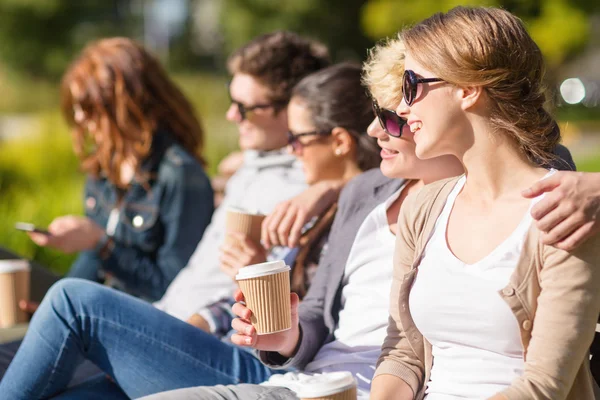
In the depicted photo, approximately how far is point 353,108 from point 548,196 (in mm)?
1541

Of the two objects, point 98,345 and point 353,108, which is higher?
point 353,108

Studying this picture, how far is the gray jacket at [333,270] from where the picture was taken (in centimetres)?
277

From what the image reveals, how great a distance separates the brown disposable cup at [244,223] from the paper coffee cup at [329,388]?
1.22 meters

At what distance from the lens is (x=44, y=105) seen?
22328 mm

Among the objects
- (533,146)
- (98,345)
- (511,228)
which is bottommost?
(98,345)

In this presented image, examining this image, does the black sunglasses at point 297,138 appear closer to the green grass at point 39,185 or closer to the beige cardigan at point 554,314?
the beige cardigan at point 554,314

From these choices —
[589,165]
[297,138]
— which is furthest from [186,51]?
[297,138]

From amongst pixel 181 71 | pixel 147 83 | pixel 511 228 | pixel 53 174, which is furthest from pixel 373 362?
pixel 181 71

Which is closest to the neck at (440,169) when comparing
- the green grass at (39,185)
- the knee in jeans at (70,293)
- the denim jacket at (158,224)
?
the knee in jeans at (70,293)

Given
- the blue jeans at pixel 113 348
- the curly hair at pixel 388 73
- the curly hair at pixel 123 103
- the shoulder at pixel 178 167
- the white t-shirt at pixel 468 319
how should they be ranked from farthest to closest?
the curly hair at pixel 123 103 → the shoulder at pixel 178 167 → the blue jeans at pixel 113 348 → the curly hair at pixel 388 73 → the white t-shirt at pixel 468 319

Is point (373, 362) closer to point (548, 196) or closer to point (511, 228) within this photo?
point (511, 228)

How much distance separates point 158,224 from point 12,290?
76 centimetres

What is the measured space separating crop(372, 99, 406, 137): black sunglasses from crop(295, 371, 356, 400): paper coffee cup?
0.96 meters

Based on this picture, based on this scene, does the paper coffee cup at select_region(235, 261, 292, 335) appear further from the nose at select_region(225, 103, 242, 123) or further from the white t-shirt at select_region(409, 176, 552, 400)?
the nose at select_region(225, 103, 242, 123)
